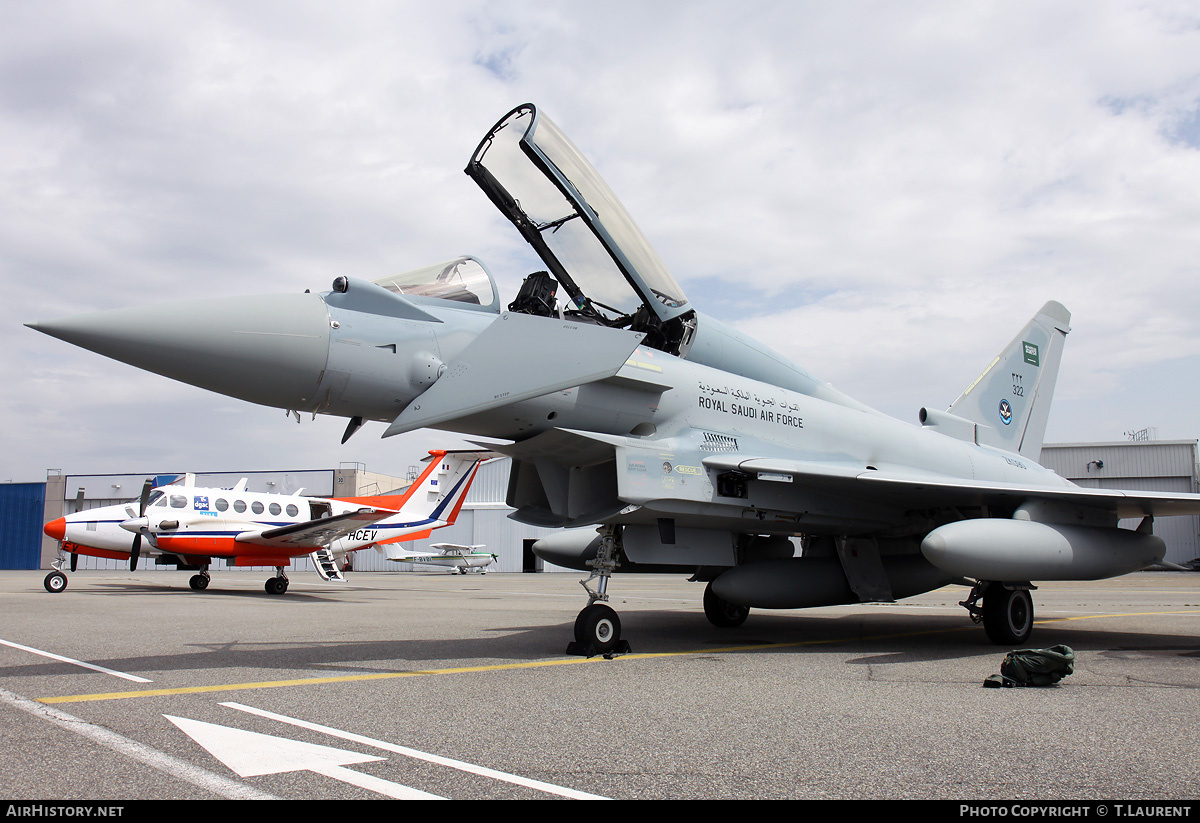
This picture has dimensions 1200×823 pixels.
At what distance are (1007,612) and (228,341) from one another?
8006 millimetres

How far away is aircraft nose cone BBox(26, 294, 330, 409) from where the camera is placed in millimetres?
4973

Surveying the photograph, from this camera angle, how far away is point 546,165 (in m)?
6.72

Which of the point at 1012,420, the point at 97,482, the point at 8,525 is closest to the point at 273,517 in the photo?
the point at 1012,420

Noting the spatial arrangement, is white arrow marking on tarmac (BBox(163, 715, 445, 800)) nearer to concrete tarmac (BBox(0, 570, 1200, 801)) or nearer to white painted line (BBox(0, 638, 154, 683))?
concrete tarmac (BBox(0, 570, 1200, 801))

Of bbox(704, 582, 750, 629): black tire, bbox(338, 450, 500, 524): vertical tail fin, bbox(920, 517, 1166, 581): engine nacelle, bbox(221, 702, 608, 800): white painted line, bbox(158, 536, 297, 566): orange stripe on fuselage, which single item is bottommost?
bbox(704, 582, 750, 629): black tire

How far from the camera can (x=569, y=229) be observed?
7207 mm

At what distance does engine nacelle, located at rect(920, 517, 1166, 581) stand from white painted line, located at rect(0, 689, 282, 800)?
19.3 feet

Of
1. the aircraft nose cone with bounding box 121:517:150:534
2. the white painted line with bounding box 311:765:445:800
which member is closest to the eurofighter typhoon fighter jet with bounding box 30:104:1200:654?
the white painted line with bounding box 311:765:445:800

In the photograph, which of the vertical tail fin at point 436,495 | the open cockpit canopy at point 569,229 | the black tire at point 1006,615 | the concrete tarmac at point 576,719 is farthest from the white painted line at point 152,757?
the vertical tail fin at point 436,495

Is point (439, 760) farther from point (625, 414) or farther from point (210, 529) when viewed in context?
point (210, 529)

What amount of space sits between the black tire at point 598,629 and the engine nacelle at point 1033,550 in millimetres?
2876

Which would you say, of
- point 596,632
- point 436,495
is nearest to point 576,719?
point 596,632

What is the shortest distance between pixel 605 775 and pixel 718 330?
6.19 m

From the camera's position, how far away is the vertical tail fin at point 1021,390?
11891 millimetres
